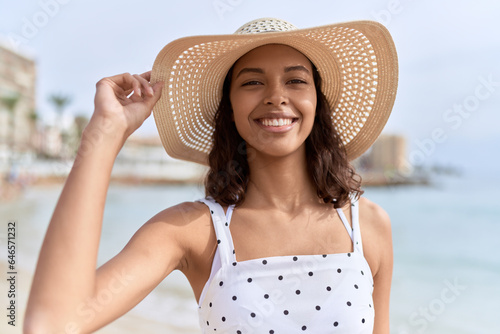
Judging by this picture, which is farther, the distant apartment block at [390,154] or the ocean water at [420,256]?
the distant apartment block at [390,154]

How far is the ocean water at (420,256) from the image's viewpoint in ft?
22.8

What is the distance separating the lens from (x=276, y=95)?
147 cm

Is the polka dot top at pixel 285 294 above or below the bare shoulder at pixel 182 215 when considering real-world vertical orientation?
below

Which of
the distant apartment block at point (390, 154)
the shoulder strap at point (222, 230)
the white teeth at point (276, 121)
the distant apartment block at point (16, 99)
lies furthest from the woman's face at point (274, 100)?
the distant apartment block at point (16, 99)

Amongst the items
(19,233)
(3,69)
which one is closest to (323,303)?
(19,233)

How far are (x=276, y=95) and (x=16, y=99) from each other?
43431 mm

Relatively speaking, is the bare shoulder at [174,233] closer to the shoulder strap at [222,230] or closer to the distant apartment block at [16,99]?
the shoulder strap at [222,230]

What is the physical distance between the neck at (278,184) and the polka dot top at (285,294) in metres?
0.19

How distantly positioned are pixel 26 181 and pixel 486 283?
84.5ft

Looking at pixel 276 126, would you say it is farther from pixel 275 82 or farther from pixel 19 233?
pixel 19 233

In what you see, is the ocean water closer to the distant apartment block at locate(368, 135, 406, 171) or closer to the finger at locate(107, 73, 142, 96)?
the finger at locate(107, 73, 142, 96)

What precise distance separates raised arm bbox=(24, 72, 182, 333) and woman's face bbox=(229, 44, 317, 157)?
31 centimetres

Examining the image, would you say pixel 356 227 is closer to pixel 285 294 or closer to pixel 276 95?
pixel 285 294

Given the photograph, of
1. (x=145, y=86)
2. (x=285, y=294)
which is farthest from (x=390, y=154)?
(x=145, y=86)
